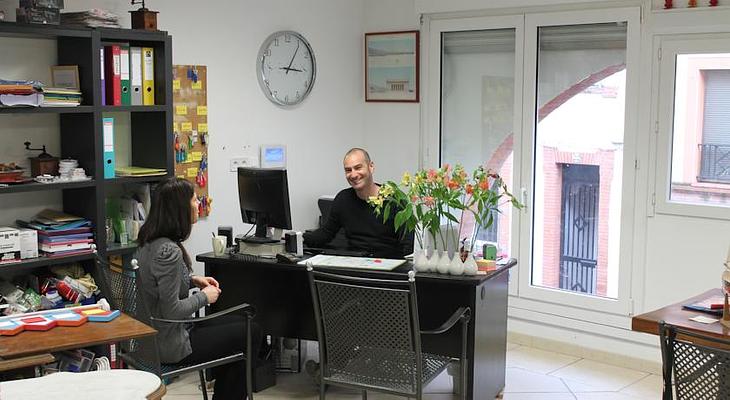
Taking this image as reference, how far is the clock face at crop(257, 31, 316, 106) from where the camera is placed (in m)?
5.74

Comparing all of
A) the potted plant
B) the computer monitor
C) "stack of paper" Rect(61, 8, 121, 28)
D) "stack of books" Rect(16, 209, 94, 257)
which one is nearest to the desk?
the potted plant

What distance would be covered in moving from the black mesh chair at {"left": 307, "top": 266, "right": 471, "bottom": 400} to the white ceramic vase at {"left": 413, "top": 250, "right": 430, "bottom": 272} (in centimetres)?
45

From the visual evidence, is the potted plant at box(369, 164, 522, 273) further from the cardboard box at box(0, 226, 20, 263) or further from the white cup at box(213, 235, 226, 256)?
the cardboard box at box(0, 226, 20, 263)

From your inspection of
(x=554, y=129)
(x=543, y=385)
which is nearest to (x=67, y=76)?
(x=554, y=129)

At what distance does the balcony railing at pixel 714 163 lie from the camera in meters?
4.85

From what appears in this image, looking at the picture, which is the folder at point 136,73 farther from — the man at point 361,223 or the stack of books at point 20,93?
the man at point 361,223

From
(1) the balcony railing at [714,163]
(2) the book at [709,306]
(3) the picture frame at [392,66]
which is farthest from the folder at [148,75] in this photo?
(1) the balcony railing at [714,163]

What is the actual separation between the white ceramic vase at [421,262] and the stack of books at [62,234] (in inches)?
66.1

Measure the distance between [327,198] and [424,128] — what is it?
34.3 inches

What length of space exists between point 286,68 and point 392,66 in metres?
0.85

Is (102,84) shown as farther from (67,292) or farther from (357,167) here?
(357,167)

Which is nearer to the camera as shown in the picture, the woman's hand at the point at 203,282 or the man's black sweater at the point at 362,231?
the woman's hand at the point at 203,282

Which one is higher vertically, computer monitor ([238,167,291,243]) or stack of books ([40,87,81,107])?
stack of books ([40,87,81,107])

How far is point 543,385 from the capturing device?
4934 millimetres
